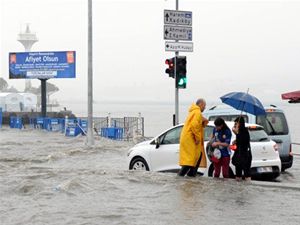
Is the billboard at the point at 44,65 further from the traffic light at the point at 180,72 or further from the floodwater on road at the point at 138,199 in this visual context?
the floodwater on road at the point at 138,199

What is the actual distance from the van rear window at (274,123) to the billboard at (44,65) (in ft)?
106

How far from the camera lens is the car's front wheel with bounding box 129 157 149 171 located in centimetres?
1408

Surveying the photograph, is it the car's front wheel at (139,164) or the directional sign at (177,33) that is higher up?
the directional sign at (177,33)

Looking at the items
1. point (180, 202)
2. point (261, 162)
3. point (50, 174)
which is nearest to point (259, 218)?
point (180, 202)

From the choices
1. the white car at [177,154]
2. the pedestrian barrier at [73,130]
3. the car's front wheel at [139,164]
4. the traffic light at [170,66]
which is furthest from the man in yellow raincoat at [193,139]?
the pedestrian barrier at [73,130]

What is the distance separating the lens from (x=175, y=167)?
13.3 m

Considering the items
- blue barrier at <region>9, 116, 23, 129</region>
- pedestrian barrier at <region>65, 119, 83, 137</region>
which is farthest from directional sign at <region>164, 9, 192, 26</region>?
blue barrier at <region>9, 116, 23, 129</region>

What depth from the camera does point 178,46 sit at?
66.4ft

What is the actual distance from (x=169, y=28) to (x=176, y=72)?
149 cm

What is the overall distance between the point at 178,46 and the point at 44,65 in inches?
1120

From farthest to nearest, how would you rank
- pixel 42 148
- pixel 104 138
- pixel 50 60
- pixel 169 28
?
pixel 50 60
pixel 104 138
pixel 42 148
pixel 169 28

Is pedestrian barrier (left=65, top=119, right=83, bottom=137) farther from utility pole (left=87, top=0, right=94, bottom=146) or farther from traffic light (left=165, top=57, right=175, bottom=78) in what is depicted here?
traffic light (left=165, top=57, right=175, bottom=78)

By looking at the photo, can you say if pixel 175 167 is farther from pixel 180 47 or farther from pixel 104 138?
pixel 104 138

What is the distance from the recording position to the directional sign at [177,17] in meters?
20.2
